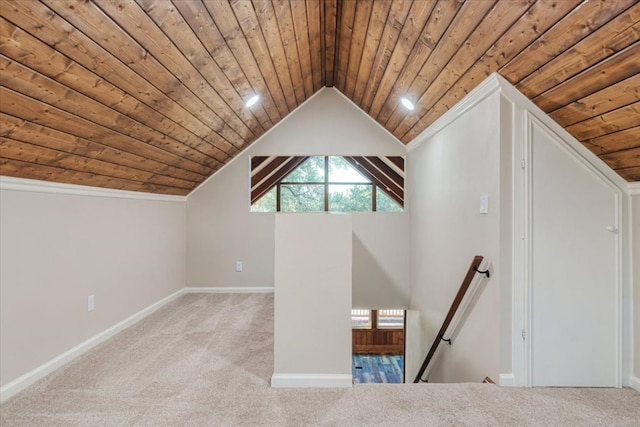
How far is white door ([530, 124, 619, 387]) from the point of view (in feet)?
6.49

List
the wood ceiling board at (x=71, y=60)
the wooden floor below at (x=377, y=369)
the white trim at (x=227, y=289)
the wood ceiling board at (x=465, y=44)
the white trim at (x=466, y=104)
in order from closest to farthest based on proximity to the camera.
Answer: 1. the wood ceiling board at (x=71, y=60)
2. the wood ceiling board at (x=465, y=44)
3. the white trim at (x=466, y=104)
4. the white trim at (x=227, y=289)
5. the wooden floor below at (x=377, y=369)

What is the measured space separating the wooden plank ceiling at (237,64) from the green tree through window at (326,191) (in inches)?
76.8

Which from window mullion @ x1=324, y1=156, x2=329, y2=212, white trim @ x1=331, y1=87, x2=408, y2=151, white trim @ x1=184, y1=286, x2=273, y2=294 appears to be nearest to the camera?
white trim @ x1=331, y1=87, x2=408, y2=151

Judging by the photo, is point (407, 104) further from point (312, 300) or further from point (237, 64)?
point (312, 300)

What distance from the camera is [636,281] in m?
1.97

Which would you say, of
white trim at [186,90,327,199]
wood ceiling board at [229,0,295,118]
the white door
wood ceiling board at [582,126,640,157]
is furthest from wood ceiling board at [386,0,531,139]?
white trim at [186,90,327,199]

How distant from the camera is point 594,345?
2.00 m

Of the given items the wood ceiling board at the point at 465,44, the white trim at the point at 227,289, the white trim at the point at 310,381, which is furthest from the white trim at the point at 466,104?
the white trim at the point at 227,289

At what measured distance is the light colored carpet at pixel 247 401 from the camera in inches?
67.7

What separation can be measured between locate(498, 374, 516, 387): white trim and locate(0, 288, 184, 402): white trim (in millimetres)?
2877

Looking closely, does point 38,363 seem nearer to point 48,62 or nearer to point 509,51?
point 48,62

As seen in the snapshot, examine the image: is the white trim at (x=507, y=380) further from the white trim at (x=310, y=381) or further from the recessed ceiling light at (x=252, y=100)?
the recessed ceiling light at (x=252, y=100)

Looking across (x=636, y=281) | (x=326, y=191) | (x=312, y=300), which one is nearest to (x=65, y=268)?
(x=312, y=300)

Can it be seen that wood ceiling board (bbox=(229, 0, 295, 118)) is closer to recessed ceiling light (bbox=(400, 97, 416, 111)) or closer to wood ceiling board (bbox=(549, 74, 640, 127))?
recessed ceiling light (bbox=(400, 97, 416, 111))
